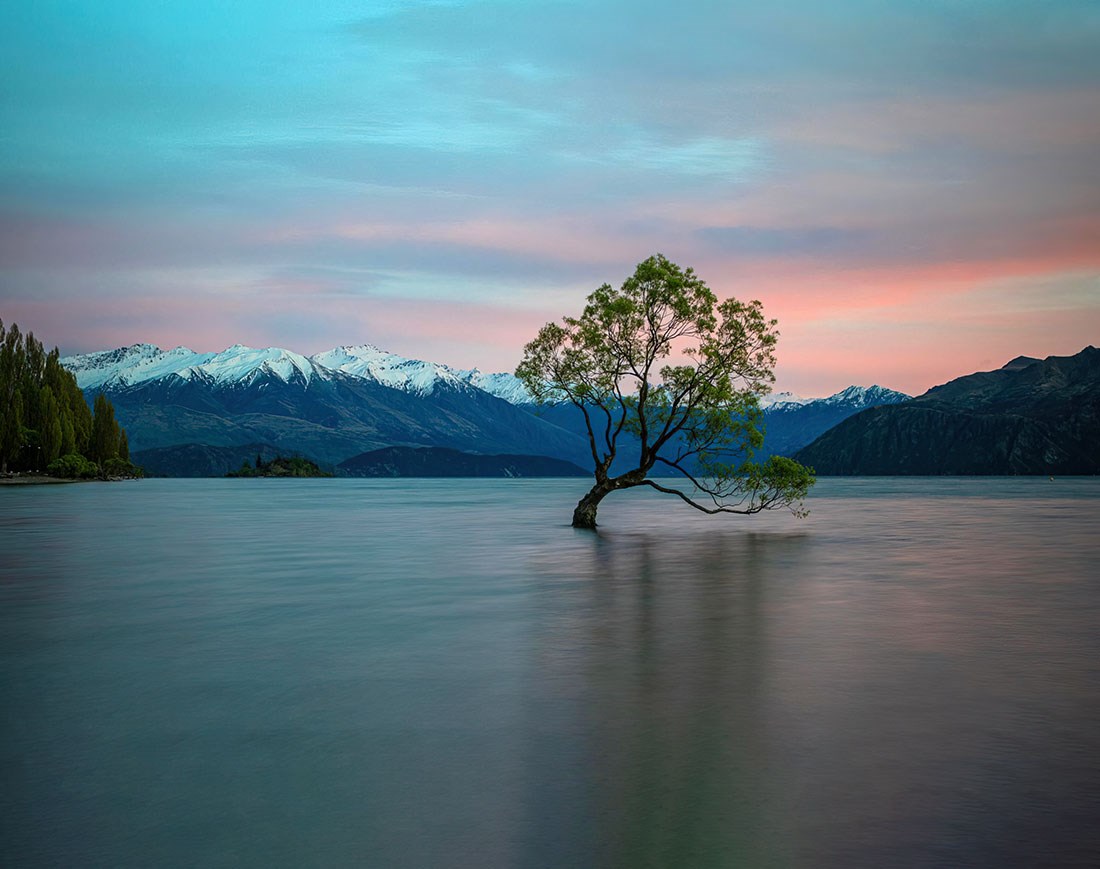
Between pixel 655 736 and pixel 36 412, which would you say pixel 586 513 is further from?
pixel 36 412

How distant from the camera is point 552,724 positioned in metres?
12.8

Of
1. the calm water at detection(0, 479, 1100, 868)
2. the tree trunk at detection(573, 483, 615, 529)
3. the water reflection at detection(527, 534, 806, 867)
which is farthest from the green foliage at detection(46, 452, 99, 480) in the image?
the water reflection at detection(527, 534, 806, 867)

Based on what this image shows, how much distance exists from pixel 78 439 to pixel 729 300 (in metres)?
173

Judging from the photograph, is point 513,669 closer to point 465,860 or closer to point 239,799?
point 239,799

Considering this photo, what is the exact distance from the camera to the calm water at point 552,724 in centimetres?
862

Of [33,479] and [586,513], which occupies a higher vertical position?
[33,479]

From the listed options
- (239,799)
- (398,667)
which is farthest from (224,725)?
(398,667)

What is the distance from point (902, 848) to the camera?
834cm

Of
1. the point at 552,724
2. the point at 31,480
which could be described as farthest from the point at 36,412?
the point at 552,724

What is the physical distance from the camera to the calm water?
862 centimetres

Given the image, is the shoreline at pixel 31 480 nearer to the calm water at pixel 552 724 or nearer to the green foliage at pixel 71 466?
the green foliage at pixel 71 466

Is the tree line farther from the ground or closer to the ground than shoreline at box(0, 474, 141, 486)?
farther from the ground

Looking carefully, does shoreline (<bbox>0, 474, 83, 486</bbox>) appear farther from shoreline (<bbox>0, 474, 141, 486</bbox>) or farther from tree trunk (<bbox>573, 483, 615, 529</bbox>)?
tree trunk (<bbox>573, 483, 615, 529</bbox>)

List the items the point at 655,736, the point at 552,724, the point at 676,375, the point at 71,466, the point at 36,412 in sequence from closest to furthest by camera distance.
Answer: the point at 655,736
the point at 552,724
the point at 676,375
the point at 36,412
the point at 71,466
